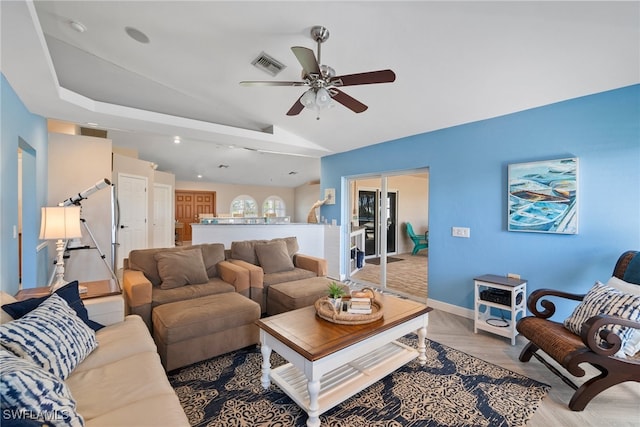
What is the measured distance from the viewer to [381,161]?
181 inches

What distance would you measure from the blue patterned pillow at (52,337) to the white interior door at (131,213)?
468cm

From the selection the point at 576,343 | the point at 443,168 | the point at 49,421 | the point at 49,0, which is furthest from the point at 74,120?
the point at 576,343

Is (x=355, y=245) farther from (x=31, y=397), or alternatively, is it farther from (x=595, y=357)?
(x=31, y=397)

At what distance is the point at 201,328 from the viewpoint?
232cm

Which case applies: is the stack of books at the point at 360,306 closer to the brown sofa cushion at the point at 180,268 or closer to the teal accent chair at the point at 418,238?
the brown sofa cushion at the point at 180,268

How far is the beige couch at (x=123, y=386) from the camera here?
1.18m

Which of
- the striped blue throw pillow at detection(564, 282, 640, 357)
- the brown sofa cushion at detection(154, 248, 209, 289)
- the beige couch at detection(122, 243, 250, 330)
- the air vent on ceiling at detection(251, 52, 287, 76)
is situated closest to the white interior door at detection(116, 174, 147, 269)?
the beige couch at detection(122, 243, 250, 330)

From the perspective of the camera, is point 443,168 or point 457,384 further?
point 443,168

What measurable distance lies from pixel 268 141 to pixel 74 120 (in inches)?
95.3

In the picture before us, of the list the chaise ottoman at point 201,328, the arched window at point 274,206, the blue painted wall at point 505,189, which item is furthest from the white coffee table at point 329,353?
the arched window at point 274,206

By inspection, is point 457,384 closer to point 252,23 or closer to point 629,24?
point 629,24

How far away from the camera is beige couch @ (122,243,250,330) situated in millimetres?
2686

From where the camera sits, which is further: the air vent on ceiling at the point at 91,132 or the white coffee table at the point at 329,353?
the air vent on ceiling at the point at 91,132

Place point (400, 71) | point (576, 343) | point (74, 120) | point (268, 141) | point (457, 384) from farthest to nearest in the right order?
1. point (268, 141)
2. point (74, 120)
3. point (400, 71)
4. point (457, 384)
5. point (576, 343)
